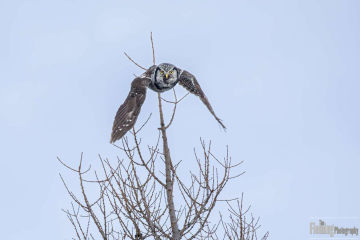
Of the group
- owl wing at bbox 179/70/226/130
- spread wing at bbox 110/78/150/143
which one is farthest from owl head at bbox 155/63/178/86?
owl wing at bbox 179/70/226/130

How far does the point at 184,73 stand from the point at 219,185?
5283mm

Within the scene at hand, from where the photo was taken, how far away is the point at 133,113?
10148 millimetres

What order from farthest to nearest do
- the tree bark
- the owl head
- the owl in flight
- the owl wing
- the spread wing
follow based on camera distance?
the owl wing → the owl head → the owl in flight → the spread wing → the tree bark

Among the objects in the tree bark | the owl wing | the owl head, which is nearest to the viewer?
the tree bark

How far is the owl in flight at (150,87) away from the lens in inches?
381

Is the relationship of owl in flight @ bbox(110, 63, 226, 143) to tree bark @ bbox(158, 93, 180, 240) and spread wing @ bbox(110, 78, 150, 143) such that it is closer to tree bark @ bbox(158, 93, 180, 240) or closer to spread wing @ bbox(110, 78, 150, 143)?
spread wing @ bbox(110, 78, 150, 143)

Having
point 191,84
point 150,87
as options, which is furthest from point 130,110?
point 191,84

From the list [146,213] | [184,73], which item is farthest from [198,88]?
[146,213]

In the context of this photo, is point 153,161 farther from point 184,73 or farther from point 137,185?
point 184,73

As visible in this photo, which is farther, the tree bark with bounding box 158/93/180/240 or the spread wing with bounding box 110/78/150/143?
the spread wing with bounding box 110/78/150/143

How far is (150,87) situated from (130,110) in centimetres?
209

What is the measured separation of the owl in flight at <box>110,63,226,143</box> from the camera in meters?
9.67

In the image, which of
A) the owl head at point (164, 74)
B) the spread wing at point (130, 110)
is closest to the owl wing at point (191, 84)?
the owl head at point (164, 74)

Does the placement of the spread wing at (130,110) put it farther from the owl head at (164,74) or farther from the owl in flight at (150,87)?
the owl head at (164,74)
